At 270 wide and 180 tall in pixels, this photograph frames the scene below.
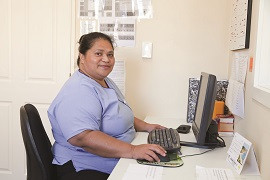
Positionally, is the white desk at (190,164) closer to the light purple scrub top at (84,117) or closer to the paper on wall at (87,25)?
the light purple scrub top at (84,117)

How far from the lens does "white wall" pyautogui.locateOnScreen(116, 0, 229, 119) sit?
7.77 feet

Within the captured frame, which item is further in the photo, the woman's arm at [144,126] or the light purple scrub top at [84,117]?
the woman's arm at [144,126]

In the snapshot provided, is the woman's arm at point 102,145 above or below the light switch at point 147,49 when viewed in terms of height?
below

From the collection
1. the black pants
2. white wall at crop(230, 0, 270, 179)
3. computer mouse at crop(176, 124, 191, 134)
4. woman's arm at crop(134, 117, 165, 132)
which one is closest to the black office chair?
the black pants

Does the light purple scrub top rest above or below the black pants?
above

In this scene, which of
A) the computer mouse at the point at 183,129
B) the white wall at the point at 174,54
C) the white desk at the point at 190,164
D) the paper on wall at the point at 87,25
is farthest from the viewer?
the paper on wall at the point at 87,25

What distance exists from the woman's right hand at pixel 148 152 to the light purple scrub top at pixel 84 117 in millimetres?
253

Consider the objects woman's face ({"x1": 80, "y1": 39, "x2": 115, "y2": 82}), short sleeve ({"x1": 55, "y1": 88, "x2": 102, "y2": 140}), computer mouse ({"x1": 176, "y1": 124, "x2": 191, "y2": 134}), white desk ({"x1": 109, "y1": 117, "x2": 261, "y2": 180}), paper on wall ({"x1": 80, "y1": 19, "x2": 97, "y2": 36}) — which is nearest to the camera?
white desk ({"x1": 109, "y1": 117, "x2": 261, "y2": 180})

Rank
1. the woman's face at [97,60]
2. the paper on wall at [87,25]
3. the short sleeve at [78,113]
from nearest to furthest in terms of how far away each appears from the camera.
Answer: the short sleeve at [78,113] < the woman's face at [97,60] < the paper on wall at [87,25]

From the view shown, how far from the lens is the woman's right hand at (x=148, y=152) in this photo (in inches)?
51.4

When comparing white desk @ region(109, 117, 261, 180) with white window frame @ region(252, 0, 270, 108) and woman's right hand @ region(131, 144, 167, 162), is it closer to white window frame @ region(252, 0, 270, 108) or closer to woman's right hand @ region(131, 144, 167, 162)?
woman's right hand @ region(131, 144, 167, 162)

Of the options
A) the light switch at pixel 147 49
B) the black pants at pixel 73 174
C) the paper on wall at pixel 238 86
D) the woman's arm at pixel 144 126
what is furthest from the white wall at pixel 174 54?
the black pants at pixel 73 174

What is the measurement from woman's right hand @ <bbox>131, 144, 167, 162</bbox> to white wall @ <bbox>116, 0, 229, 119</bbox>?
46.0 inches

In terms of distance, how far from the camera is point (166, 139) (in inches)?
59.9
